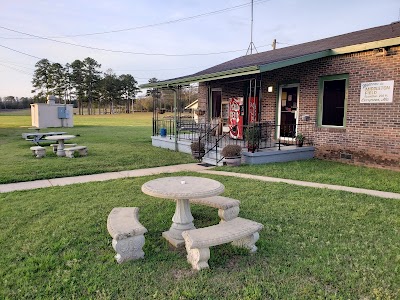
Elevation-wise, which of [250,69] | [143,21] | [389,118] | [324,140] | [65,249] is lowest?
[65,249]

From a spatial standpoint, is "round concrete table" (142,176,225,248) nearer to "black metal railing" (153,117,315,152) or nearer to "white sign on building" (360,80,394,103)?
"black metal railing" (153,117,315,152)

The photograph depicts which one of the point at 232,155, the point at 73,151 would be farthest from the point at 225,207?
the point at 73,151

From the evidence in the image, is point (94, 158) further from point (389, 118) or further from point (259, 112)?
point (389, 118)

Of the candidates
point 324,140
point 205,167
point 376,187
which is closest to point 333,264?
point 376,187

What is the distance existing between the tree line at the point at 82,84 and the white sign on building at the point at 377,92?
62.3 m

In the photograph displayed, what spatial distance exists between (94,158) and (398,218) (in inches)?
332

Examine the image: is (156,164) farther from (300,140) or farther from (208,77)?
(300,140)

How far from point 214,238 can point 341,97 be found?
303 inches

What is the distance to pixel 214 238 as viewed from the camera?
3.12 m

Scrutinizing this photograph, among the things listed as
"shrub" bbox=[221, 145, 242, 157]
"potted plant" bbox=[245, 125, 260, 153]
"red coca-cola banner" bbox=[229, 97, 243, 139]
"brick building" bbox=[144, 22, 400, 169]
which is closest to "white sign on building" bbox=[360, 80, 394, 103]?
"brick building" bbox=[144, 22, 400, 169]

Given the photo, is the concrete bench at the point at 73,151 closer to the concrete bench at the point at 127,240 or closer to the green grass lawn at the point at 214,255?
the green grass lawn at the point at 214,255

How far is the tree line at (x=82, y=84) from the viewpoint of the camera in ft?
216

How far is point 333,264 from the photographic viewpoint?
3.22 meters

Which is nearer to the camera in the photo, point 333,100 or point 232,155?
point 232,155
